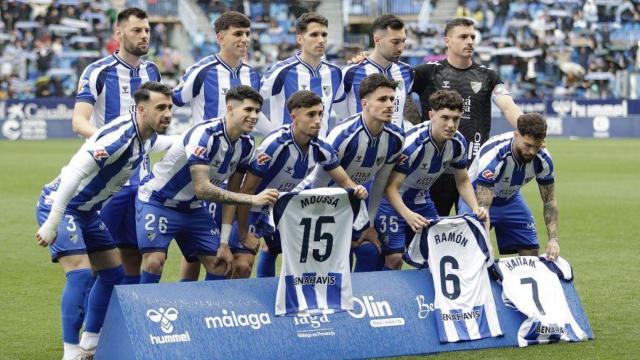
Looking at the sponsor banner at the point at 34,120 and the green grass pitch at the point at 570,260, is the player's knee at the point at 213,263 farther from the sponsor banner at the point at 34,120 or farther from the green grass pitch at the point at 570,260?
the sponsor banner at the point at 34,120

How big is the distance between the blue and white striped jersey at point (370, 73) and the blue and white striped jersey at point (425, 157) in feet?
2.51

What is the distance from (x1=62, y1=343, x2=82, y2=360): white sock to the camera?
7.56m

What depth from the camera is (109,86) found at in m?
9.03

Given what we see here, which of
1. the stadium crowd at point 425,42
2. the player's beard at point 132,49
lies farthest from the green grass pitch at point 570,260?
the stadium crowd at point 425,42

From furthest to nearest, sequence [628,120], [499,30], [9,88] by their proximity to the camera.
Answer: [499,30] < [9,88] < [628,120]

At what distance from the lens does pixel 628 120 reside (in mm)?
33594

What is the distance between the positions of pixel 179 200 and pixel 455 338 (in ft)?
6.97

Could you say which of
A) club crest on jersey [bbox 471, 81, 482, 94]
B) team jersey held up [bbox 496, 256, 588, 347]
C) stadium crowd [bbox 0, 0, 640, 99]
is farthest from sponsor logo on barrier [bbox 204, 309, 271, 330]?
stadium crowd [bbox 0, 0, 640, 99]

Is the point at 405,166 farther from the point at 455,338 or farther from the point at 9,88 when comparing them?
the point at 9,88

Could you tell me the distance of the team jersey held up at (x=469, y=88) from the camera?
9.91 meters

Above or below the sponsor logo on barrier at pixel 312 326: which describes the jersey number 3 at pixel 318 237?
above

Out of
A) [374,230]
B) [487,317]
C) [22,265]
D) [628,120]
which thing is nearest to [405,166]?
[374,230]

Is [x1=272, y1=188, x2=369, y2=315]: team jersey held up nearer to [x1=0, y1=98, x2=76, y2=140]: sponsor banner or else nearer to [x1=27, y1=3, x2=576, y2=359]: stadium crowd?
[x1=27, y1=3, x2=576, y2=359]: stadium crowd

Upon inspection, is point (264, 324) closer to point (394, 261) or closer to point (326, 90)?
point (394, 261)
